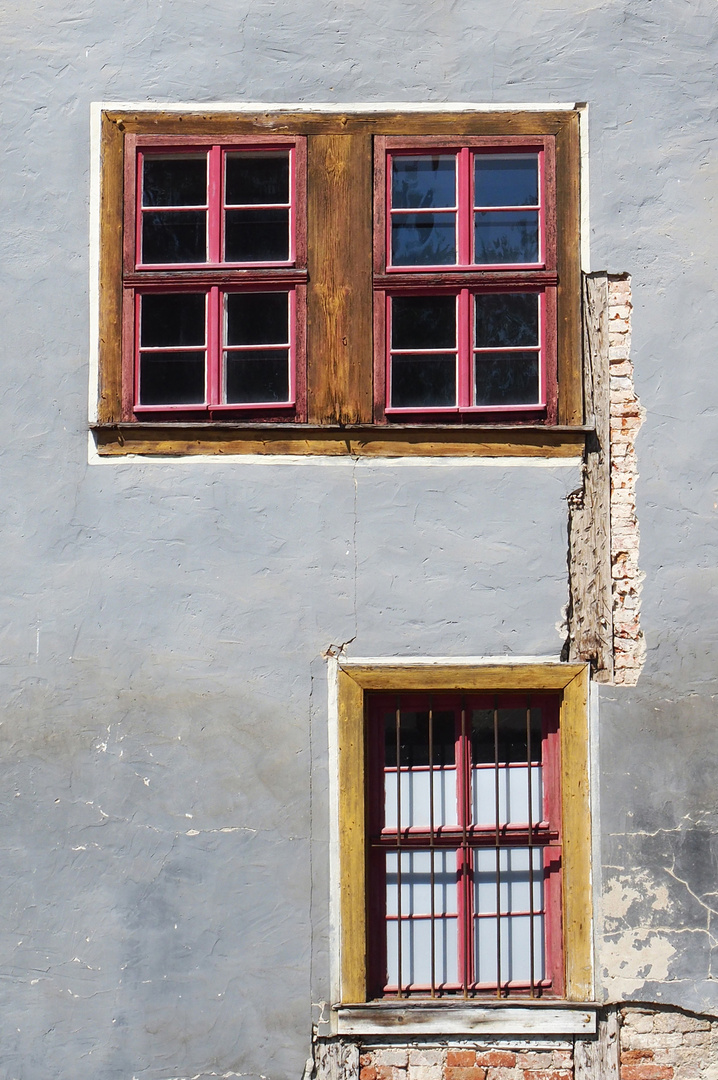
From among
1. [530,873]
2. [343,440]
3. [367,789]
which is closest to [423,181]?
[343,440]

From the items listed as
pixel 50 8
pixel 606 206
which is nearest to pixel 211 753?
pixel 606 206

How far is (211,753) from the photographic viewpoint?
4816 millimetres

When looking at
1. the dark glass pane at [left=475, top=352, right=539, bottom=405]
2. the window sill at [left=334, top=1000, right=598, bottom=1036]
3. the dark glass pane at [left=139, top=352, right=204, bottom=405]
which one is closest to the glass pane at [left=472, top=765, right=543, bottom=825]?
the window sill at [left=334, top=1000, right=598, bottom=1036]

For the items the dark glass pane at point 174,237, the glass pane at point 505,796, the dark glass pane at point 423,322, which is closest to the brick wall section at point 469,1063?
the glass pane at point 505,796

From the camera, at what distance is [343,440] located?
4.94 m

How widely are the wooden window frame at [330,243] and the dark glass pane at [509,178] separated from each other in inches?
4.5

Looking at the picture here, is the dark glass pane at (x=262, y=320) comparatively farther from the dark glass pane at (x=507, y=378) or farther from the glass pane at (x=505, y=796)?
the glass pane at (x=505, y=796)

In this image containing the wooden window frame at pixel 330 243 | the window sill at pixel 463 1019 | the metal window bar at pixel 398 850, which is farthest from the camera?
the wooden window frame at pixel 330 243

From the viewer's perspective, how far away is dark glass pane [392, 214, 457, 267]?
16.7 ft

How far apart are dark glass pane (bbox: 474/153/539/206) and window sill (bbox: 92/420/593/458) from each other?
3.86ft

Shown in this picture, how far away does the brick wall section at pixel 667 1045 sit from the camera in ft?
15.5

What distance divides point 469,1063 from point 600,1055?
2.05ft

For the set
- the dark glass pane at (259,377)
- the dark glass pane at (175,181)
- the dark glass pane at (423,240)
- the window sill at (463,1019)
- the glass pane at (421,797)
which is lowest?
the window sill at (463,1019)

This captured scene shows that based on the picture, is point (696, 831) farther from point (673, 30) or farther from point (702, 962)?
point (673, 30)
